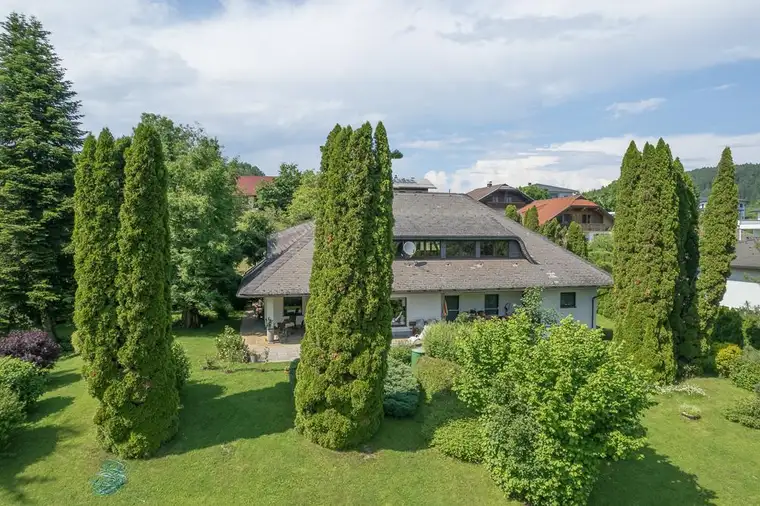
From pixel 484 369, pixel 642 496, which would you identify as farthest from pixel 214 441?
pixel 642 496

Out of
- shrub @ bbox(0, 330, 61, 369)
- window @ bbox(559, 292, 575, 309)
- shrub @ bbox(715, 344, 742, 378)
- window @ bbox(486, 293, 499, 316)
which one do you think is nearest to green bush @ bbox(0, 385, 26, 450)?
shrub @ bbox(0, 330, 61, 369)

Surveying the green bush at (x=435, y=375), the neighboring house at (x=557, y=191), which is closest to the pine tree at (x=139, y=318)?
the green bush at (x=435, y=375)

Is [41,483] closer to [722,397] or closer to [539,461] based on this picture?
[539,461]

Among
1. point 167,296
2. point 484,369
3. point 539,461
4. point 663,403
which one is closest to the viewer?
point 539,461

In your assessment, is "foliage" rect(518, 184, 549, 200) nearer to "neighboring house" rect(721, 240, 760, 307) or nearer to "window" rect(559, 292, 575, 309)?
"neighboring house" rect(721, 240, 760, 307)

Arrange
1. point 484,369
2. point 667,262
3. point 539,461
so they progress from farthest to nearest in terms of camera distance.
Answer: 1. point 667,262
2. point 484,369
3. point 539,461

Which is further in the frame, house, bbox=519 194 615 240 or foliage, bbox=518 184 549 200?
foliage, bbox=518 184 549 200

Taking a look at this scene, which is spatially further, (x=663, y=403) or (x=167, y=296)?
(x=663, y=403)
